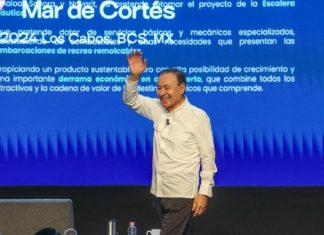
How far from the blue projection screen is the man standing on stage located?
1.91 metres

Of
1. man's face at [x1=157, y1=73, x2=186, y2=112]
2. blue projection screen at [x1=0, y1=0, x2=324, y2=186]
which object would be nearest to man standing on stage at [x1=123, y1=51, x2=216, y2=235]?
man's face at [x1=157, y1=73, x2=186, y2=112]

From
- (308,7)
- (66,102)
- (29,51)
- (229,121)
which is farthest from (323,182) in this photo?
(29,51)

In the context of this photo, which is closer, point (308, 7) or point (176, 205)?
point (176, 205)

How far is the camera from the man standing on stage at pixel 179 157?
4234 millimetres

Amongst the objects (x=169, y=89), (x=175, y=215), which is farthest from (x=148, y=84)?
(x=175, y=215)

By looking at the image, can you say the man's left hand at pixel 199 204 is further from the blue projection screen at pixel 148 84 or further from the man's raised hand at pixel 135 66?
the blue projection screen at pixel 148 84

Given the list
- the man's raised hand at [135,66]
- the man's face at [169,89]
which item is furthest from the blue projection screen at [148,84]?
the man's face at [169,89]

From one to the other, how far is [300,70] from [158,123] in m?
2.17

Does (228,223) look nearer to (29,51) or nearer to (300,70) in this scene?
(300,70)

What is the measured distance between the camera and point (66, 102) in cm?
629

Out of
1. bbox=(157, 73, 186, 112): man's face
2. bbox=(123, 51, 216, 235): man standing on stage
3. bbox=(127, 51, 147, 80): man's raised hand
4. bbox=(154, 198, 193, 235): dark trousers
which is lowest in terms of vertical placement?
bbox=(154, 198, 193, 235): dark trousers

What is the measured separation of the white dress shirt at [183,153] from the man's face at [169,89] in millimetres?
77

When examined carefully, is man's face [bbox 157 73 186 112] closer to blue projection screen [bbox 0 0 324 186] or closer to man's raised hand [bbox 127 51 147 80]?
man's raised hand [bbox 127 51 147 80]

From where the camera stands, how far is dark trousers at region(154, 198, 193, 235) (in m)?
4.20
